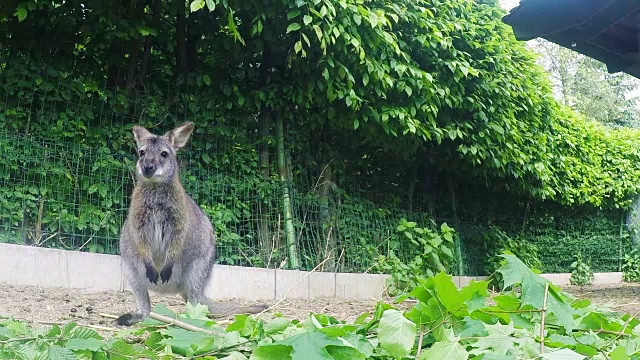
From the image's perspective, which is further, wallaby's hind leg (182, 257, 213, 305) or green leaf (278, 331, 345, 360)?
wallaby's hind leg (182, 257, 213, 305)

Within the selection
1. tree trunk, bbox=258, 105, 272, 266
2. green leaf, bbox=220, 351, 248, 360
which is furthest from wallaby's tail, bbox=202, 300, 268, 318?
tree trunk, bbox=258, 105, 272, 266

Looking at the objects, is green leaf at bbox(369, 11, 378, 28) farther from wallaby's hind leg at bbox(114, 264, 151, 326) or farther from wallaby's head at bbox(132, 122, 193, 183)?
wallaby's hind leg at bbox(114, 264, 151, 326)

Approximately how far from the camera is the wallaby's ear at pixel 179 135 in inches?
233

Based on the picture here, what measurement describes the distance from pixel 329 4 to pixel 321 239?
342cm

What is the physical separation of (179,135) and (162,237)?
0.89m

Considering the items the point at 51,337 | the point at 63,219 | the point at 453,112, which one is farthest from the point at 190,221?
the point at 453,112

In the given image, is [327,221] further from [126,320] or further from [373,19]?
[126,320]

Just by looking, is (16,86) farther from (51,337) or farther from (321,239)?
(51,337)

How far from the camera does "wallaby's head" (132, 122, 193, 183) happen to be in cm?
562

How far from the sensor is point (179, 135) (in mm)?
5941

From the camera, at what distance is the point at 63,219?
689cm

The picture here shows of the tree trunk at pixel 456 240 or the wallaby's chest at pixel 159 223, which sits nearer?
the wallaby's chest at pixel 159 223

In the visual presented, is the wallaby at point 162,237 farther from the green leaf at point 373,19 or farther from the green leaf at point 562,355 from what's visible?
the green leaf at point 562,355

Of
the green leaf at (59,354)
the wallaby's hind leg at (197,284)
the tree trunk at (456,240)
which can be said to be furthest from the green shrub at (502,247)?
the green leaf at (59,354)
